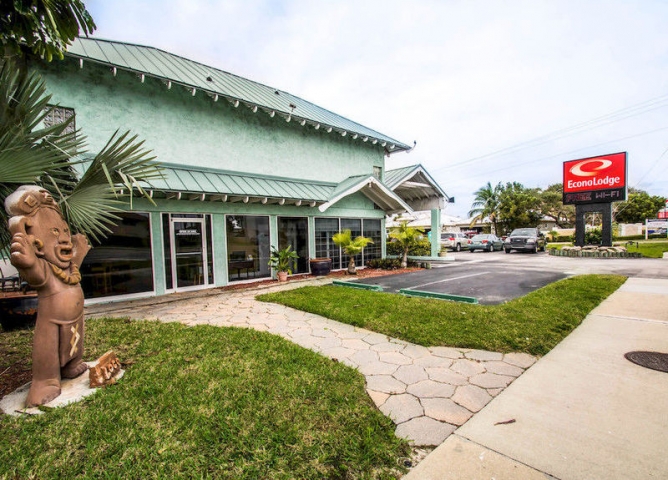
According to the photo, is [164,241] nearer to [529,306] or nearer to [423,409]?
[423,409]

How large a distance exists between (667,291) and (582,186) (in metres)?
15.2

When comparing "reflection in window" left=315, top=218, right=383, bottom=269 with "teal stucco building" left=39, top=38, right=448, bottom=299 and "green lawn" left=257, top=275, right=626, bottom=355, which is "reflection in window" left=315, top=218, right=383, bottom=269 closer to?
"teal stucco building" left=39, top=38, right=448, bottom=299

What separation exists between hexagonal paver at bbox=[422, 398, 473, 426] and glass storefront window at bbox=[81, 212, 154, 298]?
8.33 meters

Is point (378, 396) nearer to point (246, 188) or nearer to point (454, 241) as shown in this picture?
point (246, 188)

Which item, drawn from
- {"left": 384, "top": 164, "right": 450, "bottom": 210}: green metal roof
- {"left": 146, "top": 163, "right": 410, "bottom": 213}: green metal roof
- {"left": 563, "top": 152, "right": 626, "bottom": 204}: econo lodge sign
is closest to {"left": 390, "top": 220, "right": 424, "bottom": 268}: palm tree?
{"left": 146, "top": 163, "right": 410, "bottom": 213}: green metal roof

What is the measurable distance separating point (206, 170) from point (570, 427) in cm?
1012

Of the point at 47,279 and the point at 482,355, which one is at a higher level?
the point at 47,279

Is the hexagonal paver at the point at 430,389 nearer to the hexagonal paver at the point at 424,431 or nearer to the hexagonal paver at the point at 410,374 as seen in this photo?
the hexagonal paver at the point at 410,374

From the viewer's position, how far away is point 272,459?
2260 mm

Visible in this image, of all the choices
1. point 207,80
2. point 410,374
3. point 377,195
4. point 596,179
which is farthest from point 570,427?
point 596,179

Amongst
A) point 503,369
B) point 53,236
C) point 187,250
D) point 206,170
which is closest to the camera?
point 53,236

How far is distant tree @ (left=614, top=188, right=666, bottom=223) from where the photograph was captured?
145ft

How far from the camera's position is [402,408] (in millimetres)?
3008

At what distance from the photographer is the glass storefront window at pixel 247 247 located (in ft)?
33.5
